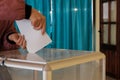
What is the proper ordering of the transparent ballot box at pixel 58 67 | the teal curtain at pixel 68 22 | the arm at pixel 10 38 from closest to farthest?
the transparent ballot box at pixel 58 67 → the arm at pixel 10 38 → the teal curtain at pixel 68 22

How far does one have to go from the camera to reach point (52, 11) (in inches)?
206

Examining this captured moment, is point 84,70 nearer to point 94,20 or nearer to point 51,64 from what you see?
point 51,64

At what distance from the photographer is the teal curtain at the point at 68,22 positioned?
520 centimetres

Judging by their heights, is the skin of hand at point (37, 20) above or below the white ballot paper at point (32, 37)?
above

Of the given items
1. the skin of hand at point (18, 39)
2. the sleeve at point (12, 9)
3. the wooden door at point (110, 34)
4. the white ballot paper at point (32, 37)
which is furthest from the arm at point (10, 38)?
the wooden door at point (110, 34)

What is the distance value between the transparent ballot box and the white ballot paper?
0.13 feet

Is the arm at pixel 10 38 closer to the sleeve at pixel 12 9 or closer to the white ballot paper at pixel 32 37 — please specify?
the white ballot paper at pixel 32 37

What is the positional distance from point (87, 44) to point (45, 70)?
16.5 feet

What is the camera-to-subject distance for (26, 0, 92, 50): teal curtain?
5.20 metres

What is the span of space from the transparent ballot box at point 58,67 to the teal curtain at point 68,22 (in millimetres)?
4120

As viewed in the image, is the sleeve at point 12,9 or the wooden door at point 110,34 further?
the wooden door at point 110,34

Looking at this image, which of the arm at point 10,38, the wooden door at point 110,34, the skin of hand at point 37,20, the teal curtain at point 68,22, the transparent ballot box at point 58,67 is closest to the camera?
the transparent ballot box at point 58,67

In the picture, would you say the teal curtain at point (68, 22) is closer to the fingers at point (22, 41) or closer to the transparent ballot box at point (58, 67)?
the fingers at point (22, 41)

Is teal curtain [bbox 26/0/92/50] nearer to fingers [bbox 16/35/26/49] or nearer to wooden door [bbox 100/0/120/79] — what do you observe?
wooden door [bbox 100/0/120/79]
